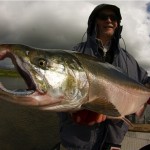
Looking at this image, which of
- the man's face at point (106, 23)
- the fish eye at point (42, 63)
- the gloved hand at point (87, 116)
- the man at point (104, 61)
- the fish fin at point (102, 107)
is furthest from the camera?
the man's face at point (106, 23)

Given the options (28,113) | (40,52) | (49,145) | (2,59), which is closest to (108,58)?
(40,52)

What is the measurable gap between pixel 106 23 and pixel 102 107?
2.13m

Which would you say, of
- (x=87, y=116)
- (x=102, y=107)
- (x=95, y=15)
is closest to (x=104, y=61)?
(x=87, y=116)

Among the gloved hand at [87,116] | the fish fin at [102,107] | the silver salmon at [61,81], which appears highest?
the silver salmon at [61,81]

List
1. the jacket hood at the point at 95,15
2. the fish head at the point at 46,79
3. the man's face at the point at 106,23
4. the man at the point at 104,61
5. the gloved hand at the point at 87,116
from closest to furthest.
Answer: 1. the fish head at the point at 46,79
2. the gloved hand at the point at 87,116
3. the man at the point at 104,61
4. the man's face at the point at 106,23
5. the jacket hood at the point at 95,15

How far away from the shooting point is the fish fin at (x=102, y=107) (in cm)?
355

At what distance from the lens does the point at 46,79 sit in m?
3.29

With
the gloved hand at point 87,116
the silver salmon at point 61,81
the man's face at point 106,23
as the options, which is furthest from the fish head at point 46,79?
the man's face at point 106,23

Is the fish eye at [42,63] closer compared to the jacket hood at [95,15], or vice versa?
the fish eye at [42,63]

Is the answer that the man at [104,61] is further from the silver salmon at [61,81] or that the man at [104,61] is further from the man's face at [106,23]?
the silver salmon at [61,81]

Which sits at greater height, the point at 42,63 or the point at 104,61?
the point at 42,63

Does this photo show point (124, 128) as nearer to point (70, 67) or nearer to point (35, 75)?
point (70, 67)

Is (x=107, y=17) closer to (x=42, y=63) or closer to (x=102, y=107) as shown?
(x=102, y=107)

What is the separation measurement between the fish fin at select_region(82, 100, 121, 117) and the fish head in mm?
114
